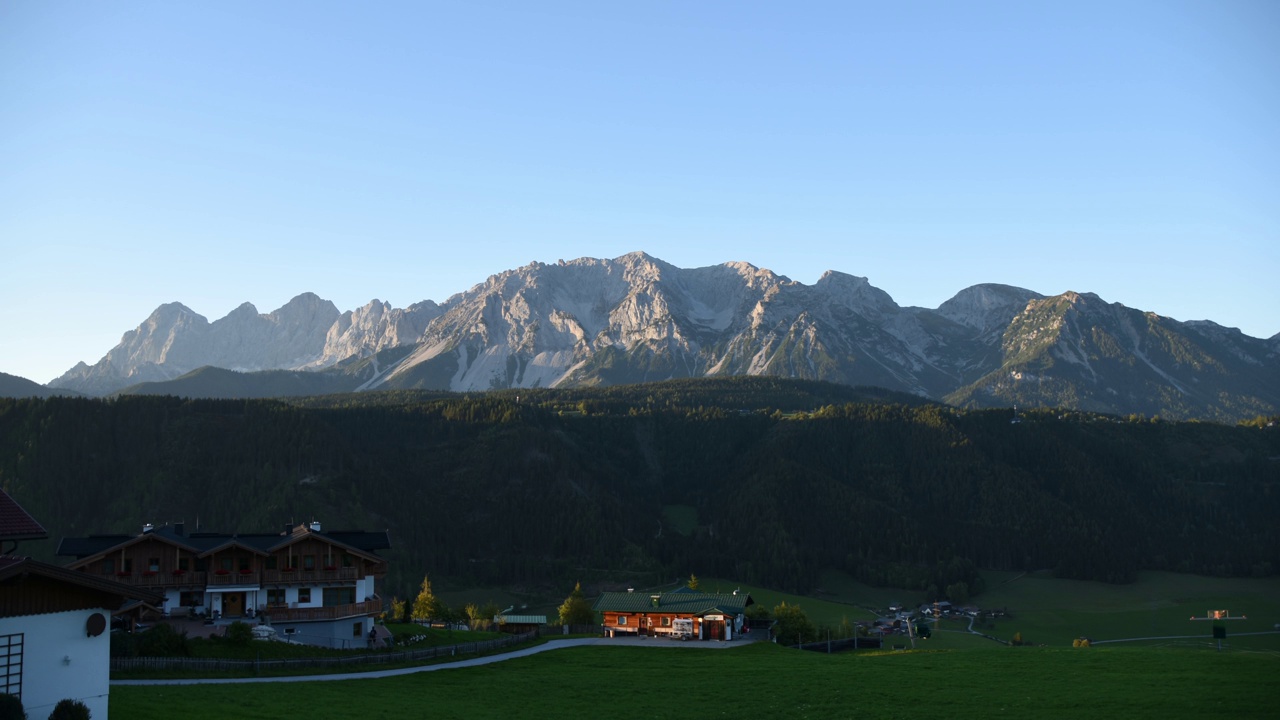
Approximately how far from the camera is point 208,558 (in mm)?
79688

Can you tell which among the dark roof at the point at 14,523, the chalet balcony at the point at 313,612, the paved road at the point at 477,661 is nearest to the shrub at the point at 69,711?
the dark roof at the point at 14,523

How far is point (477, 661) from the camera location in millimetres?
72938

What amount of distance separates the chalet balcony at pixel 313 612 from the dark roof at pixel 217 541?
14.1ft

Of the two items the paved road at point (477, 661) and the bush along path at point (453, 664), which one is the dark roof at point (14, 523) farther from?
the bush along path at point (453, 664)

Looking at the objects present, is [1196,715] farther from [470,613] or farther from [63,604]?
[470,613]

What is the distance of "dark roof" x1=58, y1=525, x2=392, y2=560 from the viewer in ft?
258

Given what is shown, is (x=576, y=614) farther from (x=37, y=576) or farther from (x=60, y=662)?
(x=37, y=576)

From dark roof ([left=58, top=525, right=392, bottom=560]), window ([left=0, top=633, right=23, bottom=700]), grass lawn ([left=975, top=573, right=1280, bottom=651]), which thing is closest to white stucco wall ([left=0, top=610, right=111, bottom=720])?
window ([left=0, top=633, right=23, bottom=700])

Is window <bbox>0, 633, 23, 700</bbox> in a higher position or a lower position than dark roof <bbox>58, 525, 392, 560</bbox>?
lower

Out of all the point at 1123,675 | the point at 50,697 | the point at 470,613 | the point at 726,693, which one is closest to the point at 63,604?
the point at 50,697

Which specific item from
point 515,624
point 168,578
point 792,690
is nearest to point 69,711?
point 792,690

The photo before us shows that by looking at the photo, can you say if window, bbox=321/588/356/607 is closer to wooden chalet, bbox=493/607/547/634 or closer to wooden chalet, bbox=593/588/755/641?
wooden chalet, bbox=493/607/547/634

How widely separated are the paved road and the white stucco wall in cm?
1416

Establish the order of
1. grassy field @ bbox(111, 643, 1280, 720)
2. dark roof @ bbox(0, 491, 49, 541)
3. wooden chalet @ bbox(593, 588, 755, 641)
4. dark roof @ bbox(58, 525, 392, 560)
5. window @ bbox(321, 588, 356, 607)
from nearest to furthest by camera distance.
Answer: dark roof @ bbox(0, 491, 49, 541) → grassy field @ bbox(111, 643, 1280, 720) → dark roof @ bbox(58, 525, 392, 560) → window @ bbox(321, 588, 356, 607) → wooden chalet @ bbox(593, 588, 755, 641)
